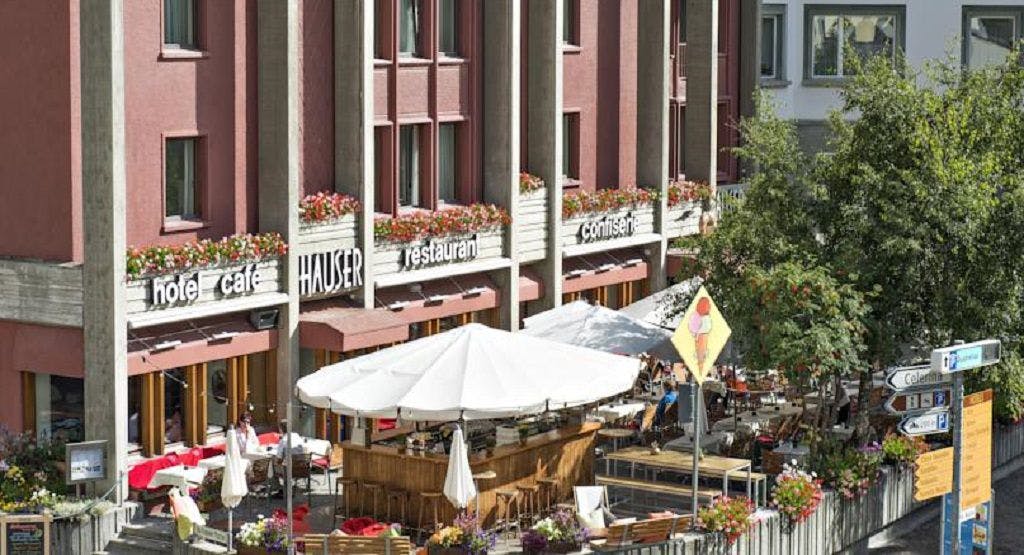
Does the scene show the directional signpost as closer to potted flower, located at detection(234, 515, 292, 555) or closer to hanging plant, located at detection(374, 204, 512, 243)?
potted flower, located at detection(234, 515, 292, 555)

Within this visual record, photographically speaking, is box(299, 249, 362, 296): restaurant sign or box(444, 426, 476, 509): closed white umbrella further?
box(299, 249, 362, 296): restaurant sign

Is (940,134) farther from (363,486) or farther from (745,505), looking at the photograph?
(363,486)

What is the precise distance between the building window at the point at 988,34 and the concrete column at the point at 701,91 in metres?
14.2

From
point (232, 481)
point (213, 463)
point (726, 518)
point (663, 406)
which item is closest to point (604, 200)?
point (663, 406)

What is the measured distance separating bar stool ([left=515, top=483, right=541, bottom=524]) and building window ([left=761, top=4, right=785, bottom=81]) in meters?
32.5

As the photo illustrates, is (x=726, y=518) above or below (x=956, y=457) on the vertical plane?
below

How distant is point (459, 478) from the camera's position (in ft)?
108

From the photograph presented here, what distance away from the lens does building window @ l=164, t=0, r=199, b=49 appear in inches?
1534

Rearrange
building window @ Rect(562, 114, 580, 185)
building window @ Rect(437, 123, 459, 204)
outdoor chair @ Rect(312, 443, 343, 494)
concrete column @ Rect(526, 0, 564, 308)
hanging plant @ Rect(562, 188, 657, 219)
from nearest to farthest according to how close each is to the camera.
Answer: outdoor chair @ Rect(312, 443, 343, 494) → building window @ Rect(437, 123, 459, 204) → concrete column @ Rect(526, 0, 564, 308) → hanging plant @ Rect(562, 188, 657, 219) → building window @ Rect(562, 114, 580, 185)

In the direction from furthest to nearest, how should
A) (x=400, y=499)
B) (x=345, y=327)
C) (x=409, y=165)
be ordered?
(x=409, y=165) → (x=345, y=327) → (x=400, y=499)

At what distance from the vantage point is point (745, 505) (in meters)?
34.7

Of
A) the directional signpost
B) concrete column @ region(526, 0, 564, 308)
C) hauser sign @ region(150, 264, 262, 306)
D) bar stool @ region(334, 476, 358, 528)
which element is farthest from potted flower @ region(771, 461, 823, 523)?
concrete column @ region(526, 0, 564, 308)

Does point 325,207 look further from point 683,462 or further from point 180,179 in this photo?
point 683,462

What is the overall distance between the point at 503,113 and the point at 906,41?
2380 centimetres
